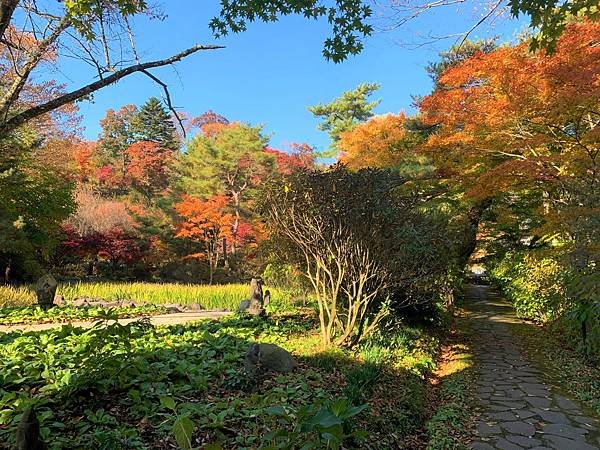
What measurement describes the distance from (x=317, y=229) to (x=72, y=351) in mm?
3051

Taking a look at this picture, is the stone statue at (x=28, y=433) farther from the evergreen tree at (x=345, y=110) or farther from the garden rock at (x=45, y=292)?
the evergreen tree at (x=345, y=110)

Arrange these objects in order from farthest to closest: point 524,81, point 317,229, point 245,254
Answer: point 245,254, point 524,81, point 317,229

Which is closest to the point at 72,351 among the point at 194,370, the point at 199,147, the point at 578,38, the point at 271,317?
the point at 194,370

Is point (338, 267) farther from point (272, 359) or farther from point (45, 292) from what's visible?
point (45, 292)

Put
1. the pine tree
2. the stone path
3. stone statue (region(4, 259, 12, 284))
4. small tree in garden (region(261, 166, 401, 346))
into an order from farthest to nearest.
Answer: the pine tree → stone statue (region(4, 259, 12, 284)) → small tree in garden (region(261, 166, 401, 346)) → the stone path

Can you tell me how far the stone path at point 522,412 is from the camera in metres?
3.55

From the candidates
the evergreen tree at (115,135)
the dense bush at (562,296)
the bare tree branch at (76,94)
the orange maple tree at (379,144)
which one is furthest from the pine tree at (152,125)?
the bare tree branch at (76,94)

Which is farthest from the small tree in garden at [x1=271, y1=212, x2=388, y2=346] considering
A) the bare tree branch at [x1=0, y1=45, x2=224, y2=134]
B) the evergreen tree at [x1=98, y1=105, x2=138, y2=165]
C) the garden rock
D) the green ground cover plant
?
the evergreen tree at [x1=98, y1=105, x2=138, y2=165]

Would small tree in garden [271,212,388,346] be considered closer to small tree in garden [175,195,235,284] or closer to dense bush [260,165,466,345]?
dense bush [260,165,466,345]

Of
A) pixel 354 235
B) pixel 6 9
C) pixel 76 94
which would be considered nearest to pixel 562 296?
pixel 354 235

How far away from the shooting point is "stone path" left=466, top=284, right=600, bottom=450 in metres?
3.55

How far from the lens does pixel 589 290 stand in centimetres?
594

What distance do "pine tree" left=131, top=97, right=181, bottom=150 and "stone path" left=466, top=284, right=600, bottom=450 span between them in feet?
106

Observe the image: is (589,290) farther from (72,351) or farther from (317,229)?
(72,351)
